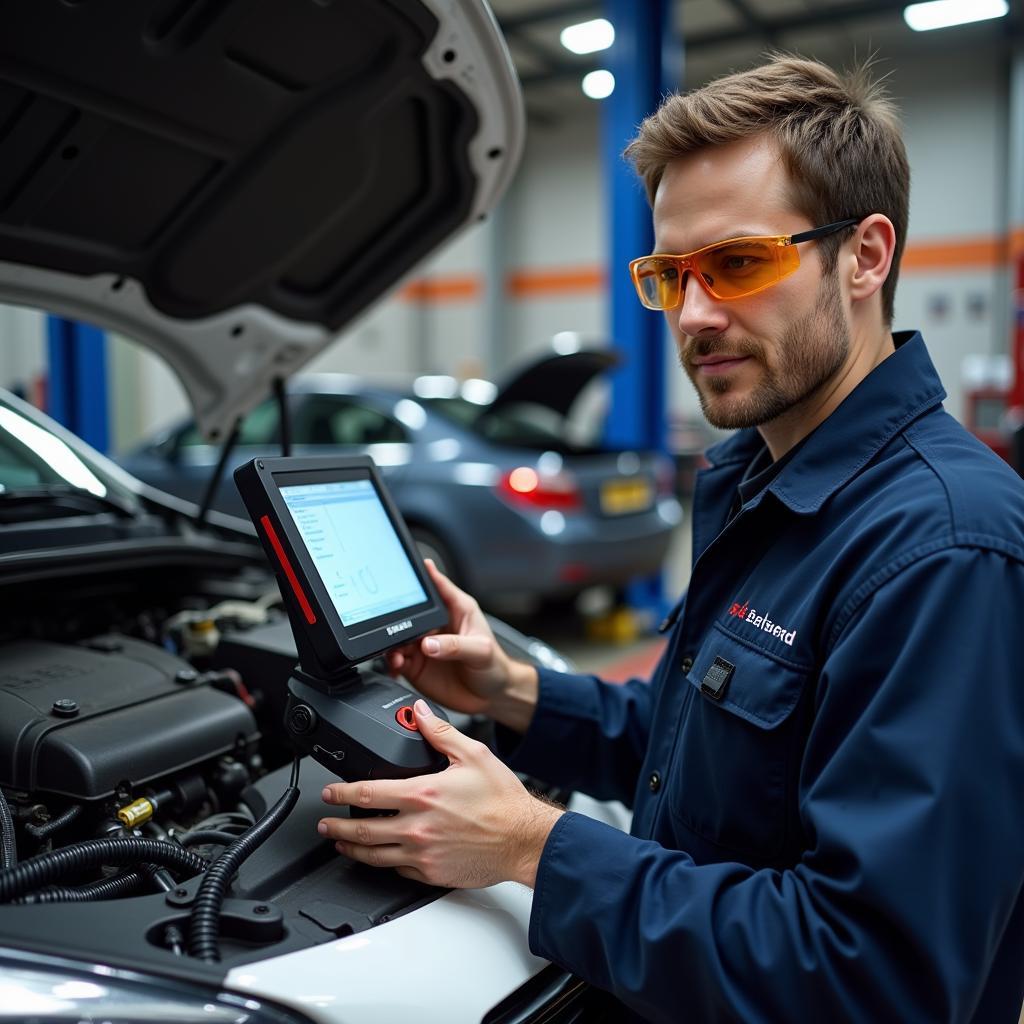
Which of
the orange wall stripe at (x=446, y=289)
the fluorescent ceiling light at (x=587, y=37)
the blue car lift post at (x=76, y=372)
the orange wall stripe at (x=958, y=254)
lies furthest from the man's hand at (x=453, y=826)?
the orange wall stripe at (x=446, y=289)

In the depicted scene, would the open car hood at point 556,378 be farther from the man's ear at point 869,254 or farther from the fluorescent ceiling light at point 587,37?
the fluorescent ceiling light at point 587,37

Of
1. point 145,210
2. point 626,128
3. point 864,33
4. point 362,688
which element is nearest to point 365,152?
point 145,210

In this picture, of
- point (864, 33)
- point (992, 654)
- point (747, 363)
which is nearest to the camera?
point (992, 654)

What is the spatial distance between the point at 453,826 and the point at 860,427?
2.14ft

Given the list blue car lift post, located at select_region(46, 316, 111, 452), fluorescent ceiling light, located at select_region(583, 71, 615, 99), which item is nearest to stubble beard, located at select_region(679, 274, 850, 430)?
blue car lift post, located at select_region(46, 316, 111, 452)

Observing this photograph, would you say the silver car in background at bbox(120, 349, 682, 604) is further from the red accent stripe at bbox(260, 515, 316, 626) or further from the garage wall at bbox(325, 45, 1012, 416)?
the garage wall at bbox(325, 45, 1012, 416)

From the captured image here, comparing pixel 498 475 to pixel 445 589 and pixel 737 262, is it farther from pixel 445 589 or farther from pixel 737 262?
pixel 737 262

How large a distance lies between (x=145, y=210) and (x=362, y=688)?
1.03m

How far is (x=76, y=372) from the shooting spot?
523 centimetres

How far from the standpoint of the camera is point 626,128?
17.9 ft

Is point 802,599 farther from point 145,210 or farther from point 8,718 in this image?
point 145,210

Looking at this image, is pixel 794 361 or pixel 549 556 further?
pixel 549 556

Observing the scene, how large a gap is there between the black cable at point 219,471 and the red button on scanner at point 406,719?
110 cm

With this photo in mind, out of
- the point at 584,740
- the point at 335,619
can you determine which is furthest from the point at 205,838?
the point at 584,740
